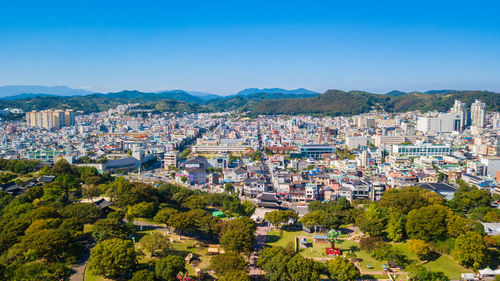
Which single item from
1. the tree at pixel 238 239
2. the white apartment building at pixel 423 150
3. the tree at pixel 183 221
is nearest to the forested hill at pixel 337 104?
the white apartment building at pixel 423 150

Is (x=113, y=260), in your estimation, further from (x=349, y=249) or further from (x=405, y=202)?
(x=405, y=202)

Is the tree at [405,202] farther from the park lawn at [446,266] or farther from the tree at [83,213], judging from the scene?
the tree at [83,213]

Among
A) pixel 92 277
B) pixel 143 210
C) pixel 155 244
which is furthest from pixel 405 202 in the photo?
pixel 92 277

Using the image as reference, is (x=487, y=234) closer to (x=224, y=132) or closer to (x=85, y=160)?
(x=85, y=160)

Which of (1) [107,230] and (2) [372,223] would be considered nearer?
(1) [107,230]

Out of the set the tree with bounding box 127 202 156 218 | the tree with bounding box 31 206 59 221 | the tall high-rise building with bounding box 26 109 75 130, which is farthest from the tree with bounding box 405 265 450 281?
the tall high-rise building with bounding box 26 109 75 130

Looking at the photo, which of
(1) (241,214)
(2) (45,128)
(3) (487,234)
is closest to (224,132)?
(2) (45,128)
